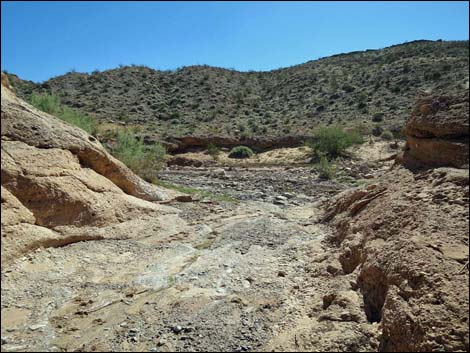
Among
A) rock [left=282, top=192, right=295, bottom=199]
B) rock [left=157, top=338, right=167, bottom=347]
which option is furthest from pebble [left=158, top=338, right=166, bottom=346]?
rock [left=282, top=192, right=295, bottom=199]

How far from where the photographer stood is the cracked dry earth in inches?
156

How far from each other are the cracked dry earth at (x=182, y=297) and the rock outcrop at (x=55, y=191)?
33 centimetres

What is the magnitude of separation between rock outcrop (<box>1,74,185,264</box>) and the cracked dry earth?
33cm

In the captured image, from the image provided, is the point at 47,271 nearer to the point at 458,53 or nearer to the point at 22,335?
the point at 22,335

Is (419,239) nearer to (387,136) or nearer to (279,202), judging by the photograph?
(279,202)

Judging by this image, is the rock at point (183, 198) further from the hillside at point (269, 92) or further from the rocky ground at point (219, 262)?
the hillside at point (269, 92)

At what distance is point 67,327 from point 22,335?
406 mm

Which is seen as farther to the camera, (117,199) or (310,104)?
(310,104)

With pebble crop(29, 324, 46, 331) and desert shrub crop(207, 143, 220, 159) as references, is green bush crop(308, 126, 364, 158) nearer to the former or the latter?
desert shrub crop(207, 143, 220, 159)

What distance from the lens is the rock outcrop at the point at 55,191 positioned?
5.81m

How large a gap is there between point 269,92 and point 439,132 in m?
37.5

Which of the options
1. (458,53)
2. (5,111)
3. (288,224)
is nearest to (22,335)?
(5,111)

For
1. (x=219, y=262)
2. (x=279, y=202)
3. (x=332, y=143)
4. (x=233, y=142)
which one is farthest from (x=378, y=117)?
(x=219, y=262)

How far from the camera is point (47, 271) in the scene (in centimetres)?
538
